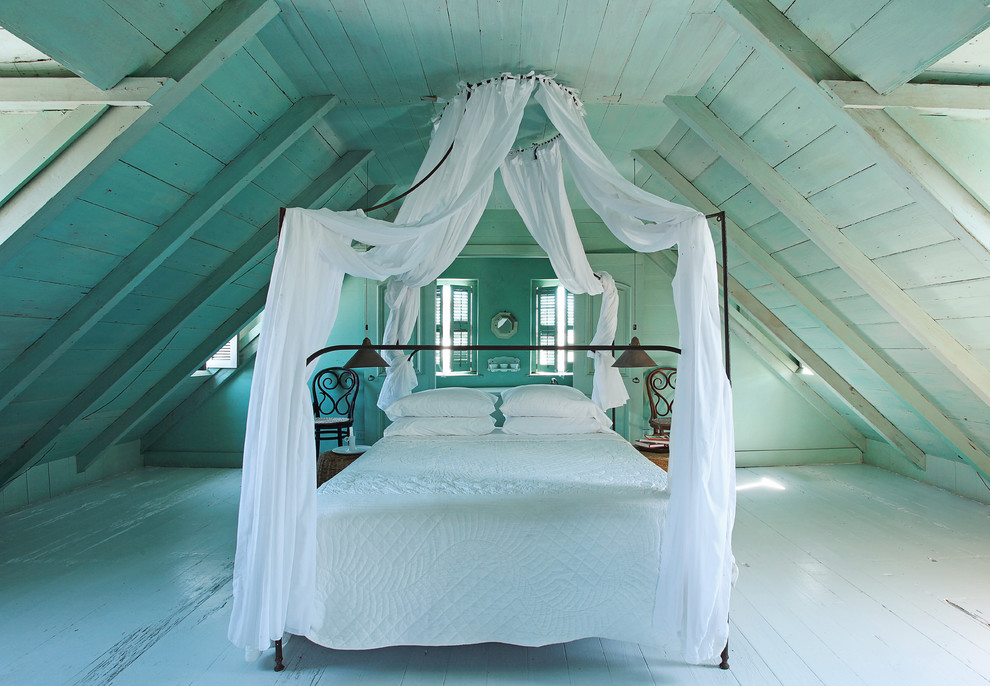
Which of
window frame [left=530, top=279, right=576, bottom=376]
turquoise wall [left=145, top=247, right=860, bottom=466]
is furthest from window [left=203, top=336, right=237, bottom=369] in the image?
window frame [left=530, top=279, right=576, bottom=376]

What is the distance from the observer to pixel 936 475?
4.53 meters

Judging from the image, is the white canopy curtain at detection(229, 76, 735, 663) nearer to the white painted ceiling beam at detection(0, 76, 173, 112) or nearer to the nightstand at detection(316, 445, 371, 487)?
the white painted ceiling beam at detection(0, 76, 173, 112)

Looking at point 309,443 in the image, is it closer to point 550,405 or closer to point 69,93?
point 69,93

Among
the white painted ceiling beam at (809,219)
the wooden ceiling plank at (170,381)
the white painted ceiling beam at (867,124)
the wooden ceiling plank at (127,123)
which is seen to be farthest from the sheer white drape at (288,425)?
the wooden ceiling plank at (170,381)

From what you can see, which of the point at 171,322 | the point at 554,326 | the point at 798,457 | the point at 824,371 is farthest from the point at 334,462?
the point at 798,457

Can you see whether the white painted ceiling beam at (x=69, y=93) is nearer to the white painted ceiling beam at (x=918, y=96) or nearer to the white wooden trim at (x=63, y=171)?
the white wooden trim at (x=63, y=171)

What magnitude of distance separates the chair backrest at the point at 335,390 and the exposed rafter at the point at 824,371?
355 cm

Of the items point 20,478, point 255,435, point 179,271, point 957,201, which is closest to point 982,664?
point 957,201

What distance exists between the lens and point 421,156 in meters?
3.75

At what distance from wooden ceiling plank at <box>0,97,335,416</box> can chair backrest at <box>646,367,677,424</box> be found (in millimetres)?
3796

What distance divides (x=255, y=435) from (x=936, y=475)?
533cm

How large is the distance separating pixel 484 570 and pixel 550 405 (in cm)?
185

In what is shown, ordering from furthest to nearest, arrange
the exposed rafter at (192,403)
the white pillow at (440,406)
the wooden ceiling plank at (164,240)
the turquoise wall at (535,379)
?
the exposed rafter at (192,403) < the turquoise wall at (535,379) < the white pillow at (440,406) < the wooden ceiling plank at (164,240)

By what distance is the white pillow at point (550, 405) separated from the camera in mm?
3771
